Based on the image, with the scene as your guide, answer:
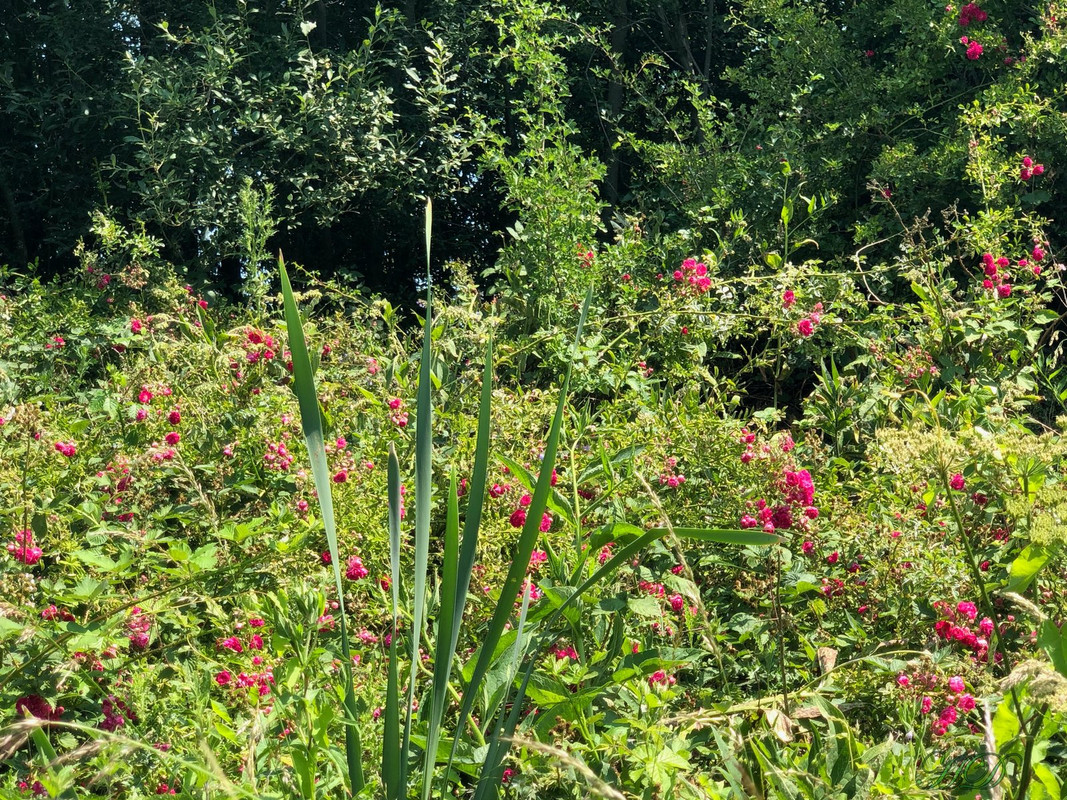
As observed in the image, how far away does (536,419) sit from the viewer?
2889 mm

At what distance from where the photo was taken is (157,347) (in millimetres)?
3475

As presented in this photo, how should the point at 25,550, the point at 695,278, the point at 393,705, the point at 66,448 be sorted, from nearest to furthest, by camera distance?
the point at 393,705 < the point at 25,550 < the point at 66,448 < the point at 695,278

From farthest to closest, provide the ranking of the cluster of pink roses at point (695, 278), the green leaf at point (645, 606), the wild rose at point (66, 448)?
1. the cluster of pink roses at point (695, 278)
2. the wild rose at point (66, 448)
3. the green leaf at point (645, 606)

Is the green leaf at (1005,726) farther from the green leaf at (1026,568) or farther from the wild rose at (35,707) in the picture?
the wild rose at (35,707)

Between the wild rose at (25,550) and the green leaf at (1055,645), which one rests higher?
the green leaf at (1055,645)

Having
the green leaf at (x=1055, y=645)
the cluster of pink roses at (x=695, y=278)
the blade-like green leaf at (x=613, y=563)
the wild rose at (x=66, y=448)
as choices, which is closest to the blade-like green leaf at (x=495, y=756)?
the blade-like green leaf at (x=613, y=563)

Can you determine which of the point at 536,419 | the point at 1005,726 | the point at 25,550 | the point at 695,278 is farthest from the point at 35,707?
the point at 695,278

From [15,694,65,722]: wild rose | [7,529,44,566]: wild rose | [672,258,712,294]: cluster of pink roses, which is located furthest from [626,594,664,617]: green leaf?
[672,258,712,294]: cluster of pink roses

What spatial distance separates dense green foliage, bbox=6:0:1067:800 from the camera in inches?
62.8

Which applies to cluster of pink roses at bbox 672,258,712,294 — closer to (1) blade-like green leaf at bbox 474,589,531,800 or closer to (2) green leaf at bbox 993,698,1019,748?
(2) green leaf at bbox 993,698,1019,748

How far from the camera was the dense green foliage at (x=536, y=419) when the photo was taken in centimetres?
160

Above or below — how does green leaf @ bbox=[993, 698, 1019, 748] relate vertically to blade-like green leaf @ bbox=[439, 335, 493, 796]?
below

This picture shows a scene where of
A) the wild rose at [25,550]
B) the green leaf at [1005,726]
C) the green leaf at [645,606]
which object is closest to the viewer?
the green leaf at [1005,726]

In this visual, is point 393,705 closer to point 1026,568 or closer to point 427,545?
point 427,545
